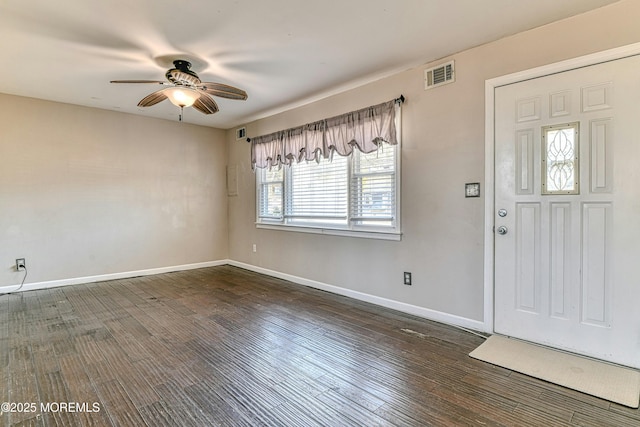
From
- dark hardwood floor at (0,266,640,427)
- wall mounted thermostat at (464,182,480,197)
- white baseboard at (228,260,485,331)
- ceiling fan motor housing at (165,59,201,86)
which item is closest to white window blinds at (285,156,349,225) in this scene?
white baseboard at (228,260,485,331)

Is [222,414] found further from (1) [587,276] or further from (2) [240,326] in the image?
(1) [587,276]

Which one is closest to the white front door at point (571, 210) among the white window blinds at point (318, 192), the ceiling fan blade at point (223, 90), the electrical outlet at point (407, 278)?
the electrical outlet at point (407, 278)

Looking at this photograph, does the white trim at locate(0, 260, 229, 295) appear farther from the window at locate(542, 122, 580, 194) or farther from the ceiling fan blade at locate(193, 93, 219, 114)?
the window at locate(542, 122, 580, 194)

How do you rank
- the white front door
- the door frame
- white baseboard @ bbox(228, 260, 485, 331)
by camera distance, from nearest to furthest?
the white front door
the door frame
white baseboard @ bbox(228, 260, 485, 331)

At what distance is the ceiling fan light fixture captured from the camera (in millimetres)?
3129

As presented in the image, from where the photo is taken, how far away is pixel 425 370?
2.23m

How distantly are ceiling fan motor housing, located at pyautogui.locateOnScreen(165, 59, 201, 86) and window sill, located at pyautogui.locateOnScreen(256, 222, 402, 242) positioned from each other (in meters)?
2.29

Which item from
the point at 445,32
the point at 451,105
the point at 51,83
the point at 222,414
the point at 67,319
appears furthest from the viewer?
the point at 51,83

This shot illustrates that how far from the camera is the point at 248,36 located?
8.85ft

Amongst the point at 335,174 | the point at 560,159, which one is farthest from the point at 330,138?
the point at 560,159

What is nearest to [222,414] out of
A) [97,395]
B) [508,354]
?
→ [97,395]

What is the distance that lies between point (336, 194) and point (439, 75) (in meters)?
1.80

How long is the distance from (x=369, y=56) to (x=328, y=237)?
7.26ft

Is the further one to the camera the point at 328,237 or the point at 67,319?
the point at 328,237
